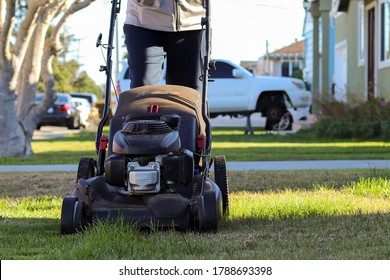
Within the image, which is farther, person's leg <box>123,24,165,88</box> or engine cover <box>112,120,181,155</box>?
person's leg <box>123,24,165,88</box>

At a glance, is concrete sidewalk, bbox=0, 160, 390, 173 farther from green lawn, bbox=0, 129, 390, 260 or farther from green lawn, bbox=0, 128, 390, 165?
green lawn, bbox=0, 129, 390, 260

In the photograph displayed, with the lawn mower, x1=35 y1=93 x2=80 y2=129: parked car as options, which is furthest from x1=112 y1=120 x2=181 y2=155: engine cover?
x1=35 y1=93 x2=80 y2=129: parked car

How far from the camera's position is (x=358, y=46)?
23484mm

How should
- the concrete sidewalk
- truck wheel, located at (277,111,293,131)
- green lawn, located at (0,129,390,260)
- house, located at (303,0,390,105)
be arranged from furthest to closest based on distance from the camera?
truck wheel, located at (277,111,293,131), house, located at (303,0,390,105), the concrete sidewalk, green lawn, located at (0,129,390,260)

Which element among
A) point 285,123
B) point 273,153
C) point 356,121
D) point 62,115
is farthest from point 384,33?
point 62,115

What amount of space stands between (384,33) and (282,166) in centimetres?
961

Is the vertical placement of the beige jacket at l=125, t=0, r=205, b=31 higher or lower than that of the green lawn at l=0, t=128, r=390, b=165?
higher

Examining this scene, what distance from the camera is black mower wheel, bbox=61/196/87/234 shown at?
5648 millimetres

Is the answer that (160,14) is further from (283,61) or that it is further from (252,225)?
(283,61)

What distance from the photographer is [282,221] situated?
6129 mm

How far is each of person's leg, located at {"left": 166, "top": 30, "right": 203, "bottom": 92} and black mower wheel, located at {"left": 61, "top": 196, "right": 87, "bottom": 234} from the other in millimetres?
1425

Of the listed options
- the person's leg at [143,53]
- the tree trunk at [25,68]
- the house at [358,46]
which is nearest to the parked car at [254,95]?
the house at [358,46]

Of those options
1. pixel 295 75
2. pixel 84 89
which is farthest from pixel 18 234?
pixel 84 89
